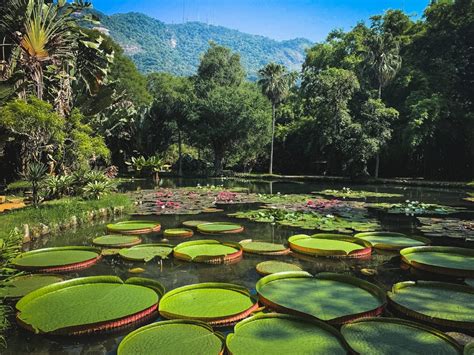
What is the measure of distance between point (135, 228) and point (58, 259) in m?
2.81

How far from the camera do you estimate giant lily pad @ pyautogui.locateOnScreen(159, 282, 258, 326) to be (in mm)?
4148

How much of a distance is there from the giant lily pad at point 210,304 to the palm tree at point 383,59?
26475 millimetres

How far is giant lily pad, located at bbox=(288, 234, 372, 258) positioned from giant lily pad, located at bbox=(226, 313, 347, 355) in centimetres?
322

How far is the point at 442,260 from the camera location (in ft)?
20.9

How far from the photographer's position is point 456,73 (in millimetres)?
29859

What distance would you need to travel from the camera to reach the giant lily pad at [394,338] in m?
3.34

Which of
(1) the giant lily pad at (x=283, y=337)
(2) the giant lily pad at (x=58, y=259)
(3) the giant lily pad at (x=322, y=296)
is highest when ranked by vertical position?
(3) the giant lily pad at (x=322, y=296)

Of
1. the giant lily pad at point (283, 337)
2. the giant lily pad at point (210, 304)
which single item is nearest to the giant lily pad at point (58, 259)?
the giant lily pad at point (210, 304)

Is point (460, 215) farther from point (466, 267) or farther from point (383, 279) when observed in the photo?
point (383, 279)

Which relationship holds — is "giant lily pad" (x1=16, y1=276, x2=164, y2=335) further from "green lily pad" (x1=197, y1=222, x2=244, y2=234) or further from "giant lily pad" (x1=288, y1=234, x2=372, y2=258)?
"green lily pad" (x1=197, y1=222, x2=244, y2=234)

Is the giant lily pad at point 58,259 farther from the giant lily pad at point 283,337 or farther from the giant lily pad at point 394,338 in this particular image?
the giant lily pad at point 394,338

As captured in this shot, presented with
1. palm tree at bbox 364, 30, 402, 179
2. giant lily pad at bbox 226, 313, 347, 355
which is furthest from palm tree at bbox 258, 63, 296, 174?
giant lily pad at bbox 226, 313, 347, 355

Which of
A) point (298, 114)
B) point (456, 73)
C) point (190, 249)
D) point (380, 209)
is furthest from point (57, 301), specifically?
point (298, 114)

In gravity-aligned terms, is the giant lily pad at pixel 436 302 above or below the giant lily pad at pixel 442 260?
below
